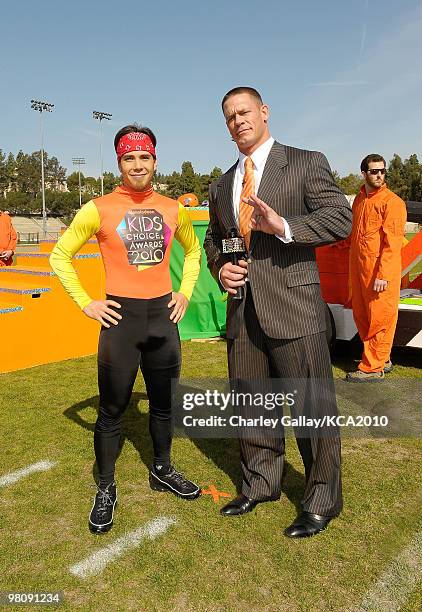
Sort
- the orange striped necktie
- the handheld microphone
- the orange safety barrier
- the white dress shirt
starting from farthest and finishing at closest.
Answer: the orange safety barrier → the orange striped necktie → the handheld microphone → the white dress shirt

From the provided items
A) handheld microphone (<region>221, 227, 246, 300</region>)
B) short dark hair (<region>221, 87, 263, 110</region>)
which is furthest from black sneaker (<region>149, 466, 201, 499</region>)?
short dark hair (<region>221, 87, 263, 110</region>)

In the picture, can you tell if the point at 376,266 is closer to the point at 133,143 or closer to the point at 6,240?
the point at 133,143

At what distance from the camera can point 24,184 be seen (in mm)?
96562

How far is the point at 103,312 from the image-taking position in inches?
109

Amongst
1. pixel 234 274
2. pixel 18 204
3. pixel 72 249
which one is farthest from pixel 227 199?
pixel 18 204

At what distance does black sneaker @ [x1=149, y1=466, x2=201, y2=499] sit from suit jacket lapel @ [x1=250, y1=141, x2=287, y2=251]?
1596mm

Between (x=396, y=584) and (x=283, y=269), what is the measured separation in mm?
1528

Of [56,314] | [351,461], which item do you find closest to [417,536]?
[351,461]

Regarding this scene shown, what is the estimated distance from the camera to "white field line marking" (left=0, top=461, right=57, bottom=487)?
3.36 m

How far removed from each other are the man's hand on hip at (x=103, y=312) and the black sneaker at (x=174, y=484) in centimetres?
108

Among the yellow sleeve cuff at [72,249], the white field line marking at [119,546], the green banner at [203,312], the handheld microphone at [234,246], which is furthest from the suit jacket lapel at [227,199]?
the green banner at [203,312]

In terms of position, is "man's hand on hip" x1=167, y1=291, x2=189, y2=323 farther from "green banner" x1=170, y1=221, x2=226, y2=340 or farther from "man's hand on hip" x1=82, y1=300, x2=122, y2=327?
"green banner" x1=170, y1=221, x2=226, y2=340

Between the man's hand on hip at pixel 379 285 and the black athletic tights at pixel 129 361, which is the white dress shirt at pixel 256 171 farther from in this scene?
the man's hand on hip at pixel 379 285

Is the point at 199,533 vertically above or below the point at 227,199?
below
